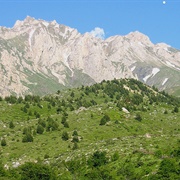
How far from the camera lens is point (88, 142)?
8169 cm

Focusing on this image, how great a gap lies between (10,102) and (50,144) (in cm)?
6026

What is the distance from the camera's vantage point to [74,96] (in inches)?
7229

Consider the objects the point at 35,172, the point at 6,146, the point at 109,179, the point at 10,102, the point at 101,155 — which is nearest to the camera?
the point at 109,179

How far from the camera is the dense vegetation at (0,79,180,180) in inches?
1854

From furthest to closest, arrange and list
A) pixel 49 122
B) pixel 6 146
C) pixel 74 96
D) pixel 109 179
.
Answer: pixel 74 96
pixel 49 122
pixel 6 146
pixel 109 179

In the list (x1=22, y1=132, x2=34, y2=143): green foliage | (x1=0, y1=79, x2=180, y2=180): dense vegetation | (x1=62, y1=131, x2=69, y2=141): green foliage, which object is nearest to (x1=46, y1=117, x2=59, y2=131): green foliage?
(x1=0, y1=79, x2=180, y2=180): dense vegetation

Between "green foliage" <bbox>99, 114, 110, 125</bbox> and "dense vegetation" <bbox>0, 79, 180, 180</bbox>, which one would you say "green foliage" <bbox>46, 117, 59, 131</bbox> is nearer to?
"dense vegetation" <bbox>0, 79, 180, 180</bbox>

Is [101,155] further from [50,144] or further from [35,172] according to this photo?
[50,144]

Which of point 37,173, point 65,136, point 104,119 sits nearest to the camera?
point 37,173

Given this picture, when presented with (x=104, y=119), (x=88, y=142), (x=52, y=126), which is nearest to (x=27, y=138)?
(x=52, y=126)

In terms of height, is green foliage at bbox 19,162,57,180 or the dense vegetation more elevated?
the dense vegetation

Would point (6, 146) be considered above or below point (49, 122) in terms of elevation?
below

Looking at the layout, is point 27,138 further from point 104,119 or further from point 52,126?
point 104,119

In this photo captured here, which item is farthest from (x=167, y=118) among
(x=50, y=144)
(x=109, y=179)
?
(x=109, y=179)
